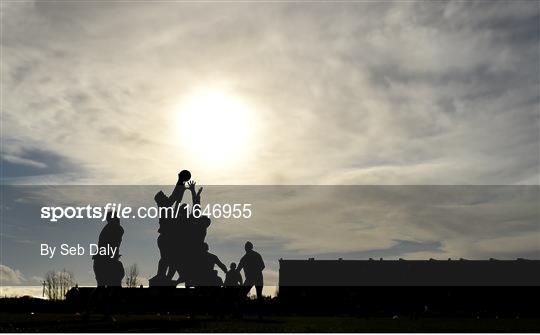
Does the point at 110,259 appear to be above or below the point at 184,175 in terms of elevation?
below

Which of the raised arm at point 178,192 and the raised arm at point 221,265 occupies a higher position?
the raised arm at point 178,192

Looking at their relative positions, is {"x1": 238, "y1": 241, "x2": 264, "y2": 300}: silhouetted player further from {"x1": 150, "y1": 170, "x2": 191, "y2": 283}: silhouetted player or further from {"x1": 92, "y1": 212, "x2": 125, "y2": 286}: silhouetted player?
{"x1": 92, "y1": 212, "x2": 125, "y2": 286}: silhouetted player

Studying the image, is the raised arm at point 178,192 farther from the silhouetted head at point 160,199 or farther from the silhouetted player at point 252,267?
the silhouetted player at point 252,267

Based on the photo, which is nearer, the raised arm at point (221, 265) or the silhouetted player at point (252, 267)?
the raised arm at point (221, 265)

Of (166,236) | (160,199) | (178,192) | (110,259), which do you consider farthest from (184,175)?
(110,259)

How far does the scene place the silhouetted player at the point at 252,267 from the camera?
21.0 metres

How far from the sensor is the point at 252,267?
2098cm

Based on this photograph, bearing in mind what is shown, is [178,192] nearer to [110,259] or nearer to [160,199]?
[160,199]

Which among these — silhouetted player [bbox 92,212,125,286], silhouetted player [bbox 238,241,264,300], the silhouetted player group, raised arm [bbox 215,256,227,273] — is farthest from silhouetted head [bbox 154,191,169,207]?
silhouetted player [bbox 238,241,264,300]

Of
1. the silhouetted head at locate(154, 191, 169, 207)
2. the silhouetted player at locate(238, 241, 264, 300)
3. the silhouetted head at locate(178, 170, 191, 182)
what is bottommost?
the silhouetted player at locate(238, 241, 264, 300)

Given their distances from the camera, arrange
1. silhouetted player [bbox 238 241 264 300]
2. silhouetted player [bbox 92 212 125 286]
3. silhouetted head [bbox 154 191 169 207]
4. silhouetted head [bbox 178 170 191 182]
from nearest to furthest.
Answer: silhouetted player [bbox 92 212 125 286]
silhouetted head [bbox 178 170 191 182]
silhouetted head [bbox 154 191 169 207]
silhouetted player [bbox 238 241 264 300]

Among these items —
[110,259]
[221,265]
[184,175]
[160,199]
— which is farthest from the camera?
[221,265]

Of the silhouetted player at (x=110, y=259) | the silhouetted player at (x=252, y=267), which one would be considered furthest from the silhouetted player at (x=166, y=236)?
the silhouetted player at (x=252, y=267)

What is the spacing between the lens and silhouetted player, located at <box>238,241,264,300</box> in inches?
826
